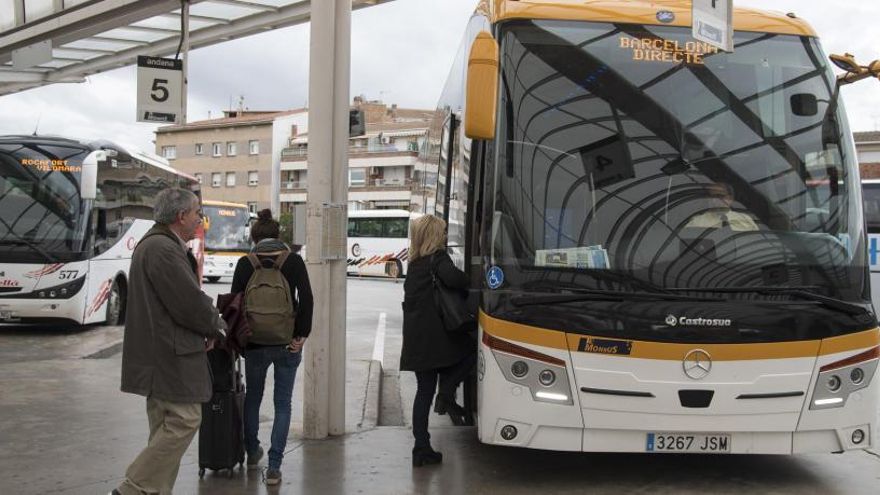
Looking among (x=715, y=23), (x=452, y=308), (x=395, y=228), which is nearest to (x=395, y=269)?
(x=395, y=228)

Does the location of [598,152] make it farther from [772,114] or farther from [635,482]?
[635,482]

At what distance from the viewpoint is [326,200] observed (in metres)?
6.71

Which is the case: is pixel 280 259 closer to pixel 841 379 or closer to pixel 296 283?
pixel 296 283

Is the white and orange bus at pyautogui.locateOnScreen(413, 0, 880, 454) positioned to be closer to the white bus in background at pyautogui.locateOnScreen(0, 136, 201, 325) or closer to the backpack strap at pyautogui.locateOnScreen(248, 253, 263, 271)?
the backpack strap at pyautogui.locateOnScreen(248, 253, 263, 271)

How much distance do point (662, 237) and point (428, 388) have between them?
6.43ft

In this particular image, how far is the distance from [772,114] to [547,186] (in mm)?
1609

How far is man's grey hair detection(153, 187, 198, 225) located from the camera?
455 centimetres

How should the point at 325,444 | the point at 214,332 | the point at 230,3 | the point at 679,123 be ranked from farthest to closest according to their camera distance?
the point at 230,3
the point at 325,444
the point at 679,123
the point at 214,332

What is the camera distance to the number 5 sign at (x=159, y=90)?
10.9 meters

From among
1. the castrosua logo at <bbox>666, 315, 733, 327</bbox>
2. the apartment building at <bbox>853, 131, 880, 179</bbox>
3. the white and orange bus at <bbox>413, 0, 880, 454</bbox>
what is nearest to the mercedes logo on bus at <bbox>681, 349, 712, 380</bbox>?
the white and orange bus at <bbox>413, 0, 880, 454</bbox>

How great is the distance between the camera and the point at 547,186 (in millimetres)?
5531

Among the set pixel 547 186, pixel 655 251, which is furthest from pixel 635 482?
pixel 547 186

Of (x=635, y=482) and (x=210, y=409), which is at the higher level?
(x=210, y=409)

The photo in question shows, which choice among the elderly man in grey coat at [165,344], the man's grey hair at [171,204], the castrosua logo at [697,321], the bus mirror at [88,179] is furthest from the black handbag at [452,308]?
the bus mirror at [88,179]
